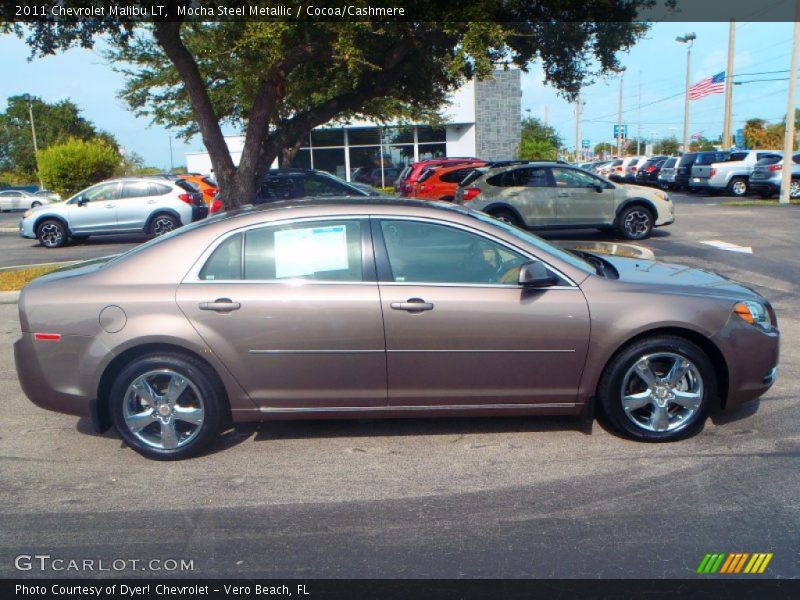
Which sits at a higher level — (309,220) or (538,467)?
(309,220)

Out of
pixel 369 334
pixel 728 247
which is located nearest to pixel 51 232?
pixel 728 247

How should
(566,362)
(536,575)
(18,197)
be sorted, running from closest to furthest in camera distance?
1. (536,575)
2. (566,362)
3. (18,197)

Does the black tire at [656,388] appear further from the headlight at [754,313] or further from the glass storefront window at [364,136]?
the glass storefront window at [364,136]

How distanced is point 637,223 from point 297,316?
1244 centimetres

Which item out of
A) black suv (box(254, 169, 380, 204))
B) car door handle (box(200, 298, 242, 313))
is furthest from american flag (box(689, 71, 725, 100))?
car door handle (box(200, 298, 242, 313))

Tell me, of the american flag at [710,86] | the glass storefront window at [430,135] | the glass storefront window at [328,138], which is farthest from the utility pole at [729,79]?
the glass storefront window at [328,138]

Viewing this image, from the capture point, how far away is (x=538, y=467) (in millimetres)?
4664

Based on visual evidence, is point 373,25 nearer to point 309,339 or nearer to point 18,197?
point 309,339

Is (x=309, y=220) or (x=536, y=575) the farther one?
(x=309, y=220)

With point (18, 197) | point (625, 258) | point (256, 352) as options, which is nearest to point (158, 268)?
point (256, 352)

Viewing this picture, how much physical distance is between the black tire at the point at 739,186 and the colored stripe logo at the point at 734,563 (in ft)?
90.1

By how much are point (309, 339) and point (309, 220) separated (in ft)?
2.62

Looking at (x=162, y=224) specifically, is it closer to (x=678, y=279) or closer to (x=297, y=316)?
(x=297, y=316)

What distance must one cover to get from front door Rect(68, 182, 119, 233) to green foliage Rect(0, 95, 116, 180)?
59.3 meters
